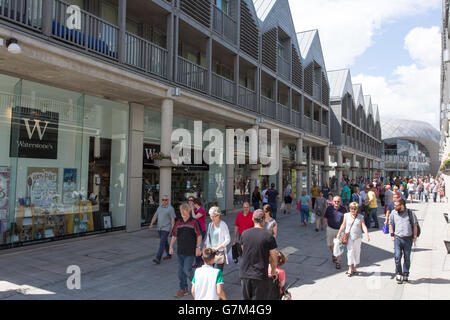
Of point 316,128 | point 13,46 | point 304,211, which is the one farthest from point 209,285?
point 316,128

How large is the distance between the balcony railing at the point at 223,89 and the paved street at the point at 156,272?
710 centimetres

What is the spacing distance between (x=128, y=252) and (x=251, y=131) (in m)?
10.4

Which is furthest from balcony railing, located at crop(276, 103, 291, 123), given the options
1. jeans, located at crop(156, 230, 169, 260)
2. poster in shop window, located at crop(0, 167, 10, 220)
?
poster in shop window, located at crop(0, 167, 10, 220)

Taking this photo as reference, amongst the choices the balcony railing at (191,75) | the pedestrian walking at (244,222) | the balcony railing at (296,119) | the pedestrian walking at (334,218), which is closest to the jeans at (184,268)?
the pedestrian walking at (244,222)

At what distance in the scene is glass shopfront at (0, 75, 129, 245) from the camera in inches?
352

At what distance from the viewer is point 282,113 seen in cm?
2055

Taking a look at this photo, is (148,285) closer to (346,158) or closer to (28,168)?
(28,168)

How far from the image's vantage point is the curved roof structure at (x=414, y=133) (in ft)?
271

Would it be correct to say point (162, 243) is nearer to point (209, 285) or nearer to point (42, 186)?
point (209, 285)

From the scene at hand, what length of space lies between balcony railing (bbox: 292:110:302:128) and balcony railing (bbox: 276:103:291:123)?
101cm

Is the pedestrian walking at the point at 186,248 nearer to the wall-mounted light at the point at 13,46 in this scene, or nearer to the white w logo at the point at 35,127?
the wall-mounted light at the point at 13,46

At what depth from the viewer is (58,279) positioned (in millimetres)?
6574

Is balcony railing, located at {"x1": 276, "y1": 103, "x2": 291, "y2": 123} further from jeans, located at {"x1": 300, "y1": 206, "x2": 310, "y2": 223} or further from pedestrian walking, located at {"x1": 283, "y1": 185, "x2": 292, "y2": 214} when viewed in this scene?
jeans, located at {"x1": 300, "y1": 206, "x2": 310, "y2": 223}

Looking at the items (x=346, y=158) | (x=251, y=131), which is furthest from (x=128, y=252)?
(x=346, y=158)
